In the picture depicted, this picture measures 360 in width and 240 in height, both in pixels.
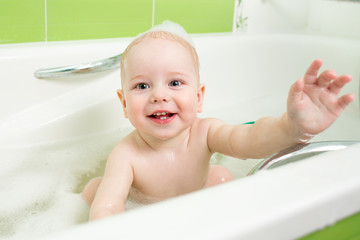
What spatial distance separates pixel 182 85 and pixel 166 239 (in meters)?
0.51

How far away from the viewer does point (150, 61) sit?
2.79 ft

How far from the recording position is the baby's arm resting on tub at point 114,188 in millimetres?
790

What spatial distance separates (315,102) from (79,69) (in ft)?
2.64

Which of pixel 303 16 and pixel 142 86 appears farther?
pixel 303 16

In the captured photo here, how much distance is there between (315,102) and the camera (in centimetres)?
70

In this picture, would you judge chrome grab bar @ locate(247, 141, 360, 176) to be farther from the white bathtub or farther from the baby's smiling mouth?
the baby's smiling mouth

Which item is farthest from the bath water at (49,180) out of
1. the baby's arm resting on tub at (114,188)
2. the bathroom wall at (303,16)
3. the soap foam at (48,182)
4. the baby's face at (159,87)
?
the bathroom wall at (303,16)

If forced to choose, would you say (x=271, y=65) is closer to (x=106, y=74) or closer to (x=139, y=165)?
(x=106, y=74)

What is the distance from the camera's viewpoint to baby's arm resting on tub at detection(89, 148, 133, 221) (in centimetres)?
79

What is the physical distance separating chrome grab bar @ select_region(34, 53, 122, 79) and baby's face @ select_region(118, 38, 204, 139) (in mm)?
430

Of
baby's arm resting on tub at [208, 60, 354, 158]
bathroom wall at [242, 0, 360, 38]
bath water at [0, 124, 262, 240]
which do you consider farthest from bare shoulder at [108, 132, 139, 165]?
bathroom wall at [242, 0, 360, 38]

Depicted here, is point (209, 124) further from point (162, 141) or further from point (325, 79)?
point (325, 79)

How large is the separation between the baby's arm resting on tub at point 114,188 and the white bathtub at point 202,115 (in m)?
0.12

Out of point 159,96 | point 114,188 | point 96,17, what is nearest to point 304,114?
point 159,96
